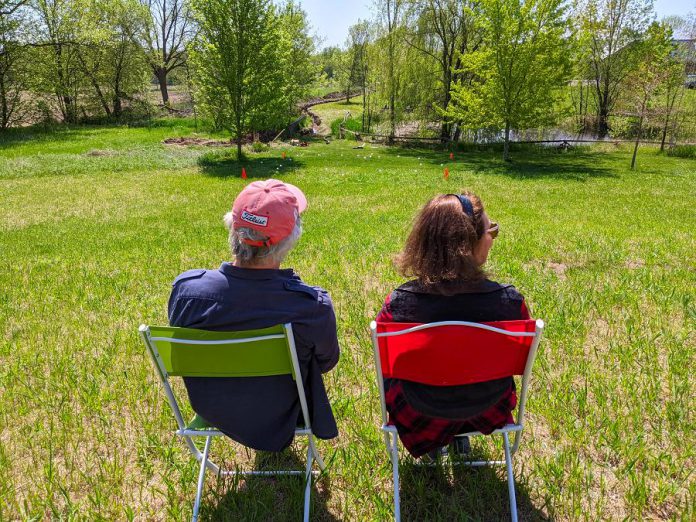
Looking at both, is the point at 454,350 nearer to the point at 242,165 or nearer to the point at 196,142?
the point at 242,165

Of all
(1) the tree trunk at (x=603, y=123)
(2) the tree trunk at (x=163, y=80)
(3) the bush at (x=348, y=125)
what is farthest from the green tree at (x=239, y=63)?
(2) the tree trunk at (x=163, y=80)

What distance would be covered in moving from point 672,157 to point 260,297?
3224 cm

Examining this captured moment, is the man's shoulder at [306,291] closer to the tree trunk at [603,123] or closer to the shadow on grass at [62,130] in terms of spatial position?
the shadow on grass at [62,130]

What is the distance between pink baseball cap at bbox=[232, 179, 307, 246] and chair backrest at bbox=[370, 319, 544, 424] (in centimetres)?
70

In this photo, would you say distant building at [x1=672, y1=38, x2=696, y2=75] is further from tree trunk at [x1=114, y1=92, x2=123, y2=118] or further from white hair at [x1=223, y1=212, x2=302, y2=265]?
tree trunk at [x1=114, y1=92, x2=123, y2=118]

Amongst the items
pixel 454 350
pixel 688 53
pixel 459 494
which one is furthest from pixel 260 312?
pixel 688 53

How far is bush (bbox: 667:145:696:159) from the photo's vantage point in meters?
26.5

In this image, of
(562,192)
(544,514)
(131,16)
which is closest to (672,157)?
(562,192)

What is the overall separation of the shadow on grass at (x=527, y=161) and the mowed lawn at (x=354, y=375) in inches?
365

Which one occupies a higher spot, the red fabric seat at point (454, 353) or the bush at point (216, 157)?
the red fabric seat at point (454, 353)

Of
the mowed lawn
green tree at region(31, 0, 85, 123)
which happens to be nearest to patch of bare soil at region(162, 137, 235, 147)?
green tree at region(31, 0, 85, 123)

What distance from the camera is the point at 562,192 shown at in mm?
14711

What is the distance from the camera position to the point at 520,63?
21984 mm

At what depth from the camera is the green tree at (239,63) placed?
1927cm
